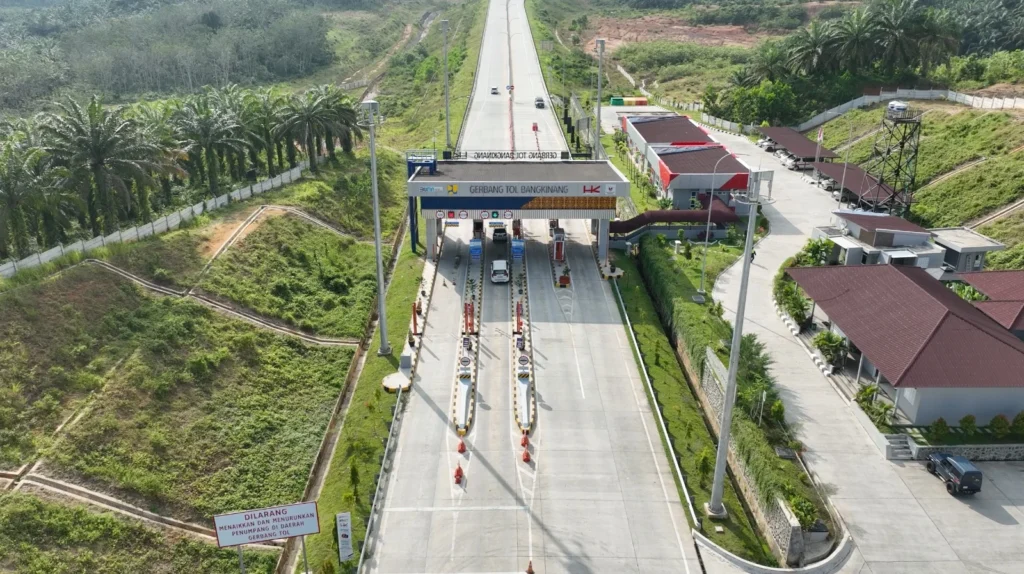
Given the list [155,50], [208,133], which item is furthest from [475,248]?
[155,50]

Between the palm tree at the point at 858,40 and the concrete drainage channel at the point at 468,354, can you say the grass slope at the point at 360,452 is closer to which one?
the concrete drainage channel at the point at 468,354

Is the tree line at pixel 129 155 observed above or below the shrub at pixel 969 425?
above

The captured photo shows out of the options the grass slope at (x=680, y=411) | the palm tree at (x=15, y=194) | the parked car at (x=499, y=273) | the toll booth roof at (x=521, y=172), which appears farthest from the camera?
the toll booth roof at (x=521, y=172)

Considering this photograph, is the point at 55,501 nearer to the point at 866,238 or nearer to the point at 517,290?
the point at 517,290

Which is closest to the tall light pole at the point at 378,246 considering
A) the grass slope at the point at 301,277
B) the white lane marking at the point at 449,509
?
the grass slope at the point at 301,277

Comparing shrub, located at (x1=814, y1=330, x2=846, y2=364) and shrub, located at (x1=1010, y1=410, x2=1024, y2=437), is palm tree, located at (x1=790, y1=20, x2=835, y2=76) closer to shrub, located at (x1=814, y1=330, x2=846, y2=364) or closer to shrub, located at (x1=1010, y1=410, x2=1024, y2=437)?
shrub, located at (x1=814, y1=330, x2=846, y2=364)

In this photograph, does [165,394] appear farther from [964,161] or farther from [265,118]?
[964,161]

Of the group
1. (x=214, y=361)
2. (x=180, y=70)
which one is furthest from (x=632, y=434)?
(x=180, y=70)
